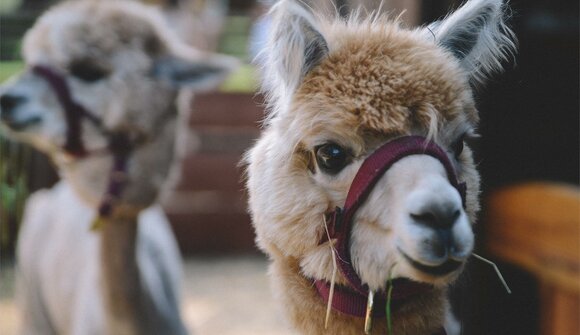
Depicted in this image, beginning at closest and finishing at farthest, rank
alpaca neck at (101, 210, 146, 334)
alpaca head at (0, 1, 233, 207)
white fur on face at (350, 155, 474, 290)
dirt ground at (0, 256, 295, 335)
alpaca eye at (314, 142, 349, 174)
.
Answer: white fur on face at (350, 155, 474, 290)
alpaca eye at (314, 142, 349, 174)
alpaca neck at (101, 210, 146, 334)
alpaca head at (0, 1, 233, 207)
dirt ground at (0, 256, 295, 335)

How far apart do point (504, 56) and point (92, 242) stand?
2044 mm

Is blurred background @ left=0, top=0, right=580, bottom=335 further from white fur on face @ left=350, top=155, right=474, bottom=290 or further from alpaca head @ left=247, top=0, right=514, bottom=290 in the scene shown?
white fur on face @ left=350, top=155, right=474, bottom=290

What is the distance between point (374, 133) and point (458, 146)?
0.60 ft

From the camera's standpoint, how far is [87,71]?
2.51m

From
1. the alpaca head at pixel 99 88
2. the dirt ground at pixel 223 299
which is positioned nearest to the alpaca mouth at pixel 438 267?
the alpaca head at pixel 99 88

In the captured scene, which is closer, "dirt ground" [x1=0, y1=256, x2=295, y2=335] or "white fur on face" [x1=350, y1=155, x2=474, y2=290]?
"white fur on face" [x1=350, y1=155, x2=474, y2=290]

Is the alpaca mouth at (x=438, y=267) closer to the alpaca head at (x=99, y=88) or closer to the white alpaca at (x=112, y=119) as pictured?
the white alpaca at (x=112, y=119)

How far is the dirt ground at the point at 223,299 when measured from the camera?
17.2ft

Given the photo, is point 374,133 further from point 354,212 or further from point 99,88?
point 99,88

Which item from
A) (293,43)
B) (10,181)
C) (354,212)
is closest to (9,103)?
(10,181)

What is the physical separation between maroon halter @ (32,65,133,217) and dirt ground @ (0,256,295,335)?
7.82 ft

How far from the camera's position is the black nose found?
2.40 m

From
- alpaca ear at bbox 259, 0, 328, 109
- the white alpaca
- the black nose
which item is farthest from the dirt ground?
alpaca ear at bbox 259, 0, 328, 109

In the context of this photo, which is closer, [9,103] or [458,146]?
[458,146]
